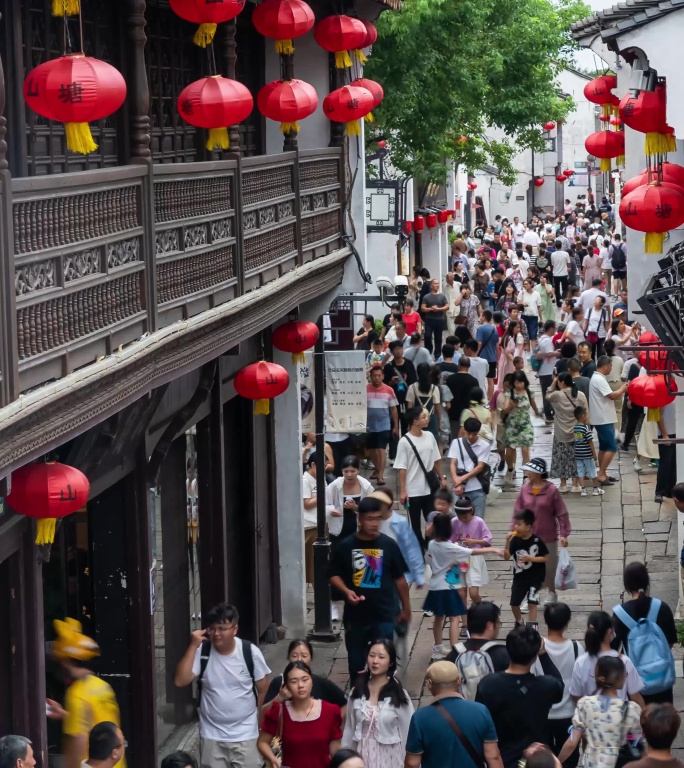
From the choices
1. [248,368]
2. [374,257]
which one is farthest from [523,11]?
[248,368]

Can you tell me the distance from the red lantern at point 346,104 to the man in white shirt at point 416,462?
11.0 feet

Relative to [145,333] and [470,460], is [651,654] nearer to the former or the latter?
[145,333]

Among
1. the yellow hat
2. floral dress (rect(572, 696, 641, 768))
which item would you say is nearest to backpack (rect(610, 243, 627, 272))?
floral dress (rect(572, 696, 641, 768))

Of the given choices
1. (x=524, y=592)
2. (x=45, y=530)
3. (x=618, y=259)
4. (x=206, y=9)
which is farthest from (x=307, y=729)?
(x=618, y=259)

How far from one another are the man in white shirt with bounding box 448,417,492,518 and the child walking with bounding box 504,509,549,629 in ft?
7.41

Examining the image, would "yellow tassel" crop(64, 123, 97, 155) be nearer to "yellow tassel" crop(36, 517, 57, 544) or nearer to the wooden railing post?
the wooden railing post

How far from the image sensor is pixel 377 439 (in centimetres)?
2055

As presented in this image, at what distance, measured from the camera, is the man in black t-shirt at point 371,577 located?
12078mm

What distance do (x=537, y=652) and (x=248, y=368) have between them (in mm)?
4484

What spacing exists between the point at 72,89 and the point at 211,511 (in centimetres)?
607

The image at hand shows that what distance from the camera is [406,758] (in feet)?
29.2

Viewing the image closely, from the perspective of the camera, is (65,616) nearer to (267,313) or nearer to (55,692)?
Result: (55,692)

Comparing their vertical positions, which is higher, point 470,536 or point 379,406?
point 379,406

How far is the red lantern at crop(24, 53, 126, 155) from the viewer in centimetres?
770
